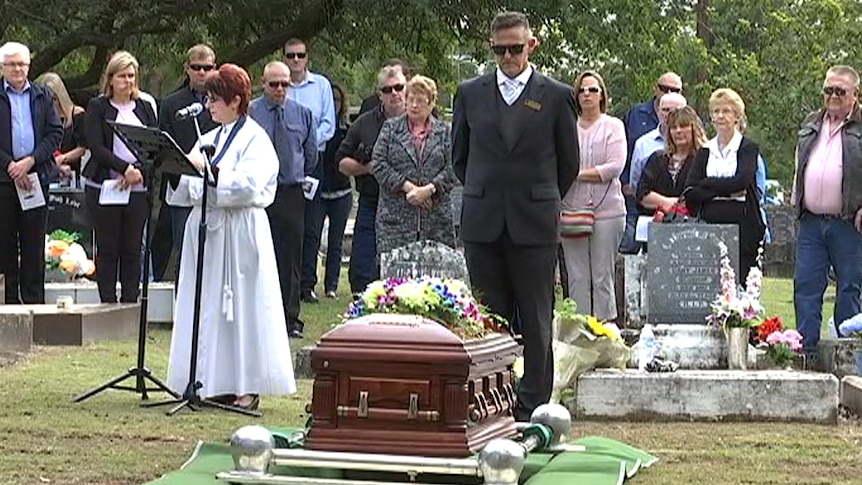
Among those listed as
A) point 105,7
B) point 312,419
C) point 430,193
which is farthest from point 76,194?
point 312,419

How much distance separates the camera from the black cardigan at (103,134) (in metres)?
14.6

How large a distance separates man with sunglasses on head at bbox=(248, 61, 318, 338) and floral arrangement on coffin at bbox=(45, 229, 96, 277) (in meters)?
3.34

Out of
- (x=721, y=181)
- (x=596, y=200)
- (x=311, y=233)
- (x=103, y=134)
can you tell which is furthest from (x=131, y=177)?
(x=721, y=181)

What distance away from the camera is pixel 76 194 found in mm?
19344

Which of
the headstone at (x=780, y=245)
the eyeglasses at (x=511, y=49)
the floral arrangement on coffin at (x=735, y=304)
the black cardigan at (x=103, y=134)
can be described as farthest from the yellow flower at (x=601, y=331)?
the headstone at (x=780, y=245)

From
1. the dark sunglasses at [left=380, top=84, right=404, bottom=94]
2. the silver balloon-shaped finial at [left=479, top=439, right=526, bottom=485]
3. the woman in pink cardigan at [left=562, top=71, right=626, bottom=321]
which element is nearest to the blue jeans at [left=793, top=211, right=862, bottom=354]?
the woman in pink cardigan at [left=562, top=71, right=626, bottom=321]

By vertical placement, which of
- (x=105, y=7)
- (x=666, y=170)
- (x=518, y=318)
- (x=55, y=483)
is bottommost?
(x=55, y=483)

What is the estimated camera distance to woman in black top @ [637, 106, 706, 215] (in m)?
14.9

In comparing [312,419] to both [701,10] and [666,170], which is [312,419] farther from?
[701,10]

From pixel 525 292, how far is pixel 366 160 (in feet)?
18.6

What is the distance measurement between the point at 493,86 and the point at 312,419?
254 centimetres

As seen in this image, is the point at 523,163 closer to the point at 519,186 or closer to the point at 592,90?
the point at 519,186

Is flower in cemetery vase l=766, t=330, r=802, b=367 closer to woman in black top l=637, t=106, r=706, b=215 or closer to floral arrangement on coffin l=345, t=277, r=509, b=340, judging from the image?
woman in black top l=637, t=106, r=706, b=215

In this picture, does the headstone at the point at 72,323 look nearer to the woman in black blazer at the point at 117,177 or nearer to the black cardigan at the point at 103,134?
the woman in black blazer at the point at 117,177
